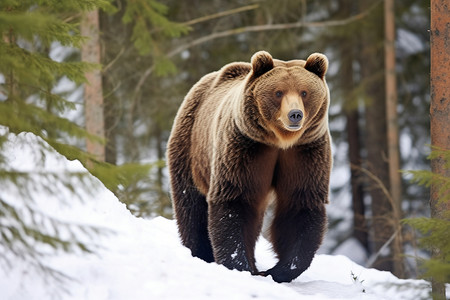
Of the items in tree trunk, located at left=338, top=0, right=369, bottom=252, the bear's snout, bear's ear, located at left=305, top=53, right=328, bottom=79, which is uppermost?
bear's ear, located at left=305, top=53, right=328, bottom=79

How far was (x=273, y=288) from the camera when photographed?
16.7ft

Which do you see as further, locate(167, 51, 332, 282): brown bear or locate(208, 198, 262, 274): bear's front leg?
locate(208, 198, 262, 274): bear's front leg

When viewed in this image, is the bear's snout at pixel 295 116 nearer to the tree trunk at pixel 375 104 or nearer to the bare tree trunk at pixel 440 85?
the bare tree trunk at pixel 440 85

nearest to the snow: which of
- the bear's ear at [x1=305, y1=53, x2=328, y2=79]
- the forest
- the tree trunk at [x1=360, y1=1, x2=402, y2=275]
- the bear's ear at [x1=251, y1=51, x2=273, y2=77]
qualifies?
the bear's ear at [x1=251, y1=51, x2=273, y2=77]

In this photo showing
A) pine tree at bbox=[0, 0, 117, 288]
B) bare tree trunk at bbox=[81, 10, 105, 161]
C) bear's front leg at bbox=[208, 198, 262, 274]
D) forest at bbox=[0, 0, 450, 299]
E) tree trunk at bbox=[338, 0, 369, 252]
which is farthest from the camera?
tree trunk at bbox=[338, 0, 369, 252]

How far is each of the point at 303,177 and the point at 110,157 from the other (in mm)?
6529

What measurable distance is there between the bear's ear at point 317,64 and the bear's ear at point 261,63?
1.06ft

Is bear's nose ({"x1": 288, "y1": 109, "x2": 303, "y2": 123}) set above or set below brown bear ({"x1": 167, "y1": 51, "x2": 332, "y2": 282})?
above

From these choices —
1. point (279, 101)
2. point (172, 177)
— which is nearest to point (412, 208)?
point (172, 177)

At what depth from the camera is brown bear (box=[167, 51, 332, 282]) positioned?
5.83 metres

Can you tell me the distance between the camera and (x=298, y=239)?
6.20 meters

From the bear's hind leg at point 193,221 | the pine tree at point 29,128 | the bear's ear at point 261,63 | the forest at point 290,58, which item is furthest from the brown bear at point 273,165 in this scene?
the forest at point 290,58

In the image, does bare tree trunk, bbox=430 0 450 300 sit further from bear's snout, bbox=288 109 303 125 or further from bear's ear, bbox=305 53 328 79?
bear's snout, bbox=288 109 303 125

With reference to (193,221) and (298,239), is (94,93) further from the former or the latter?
(298,239)
